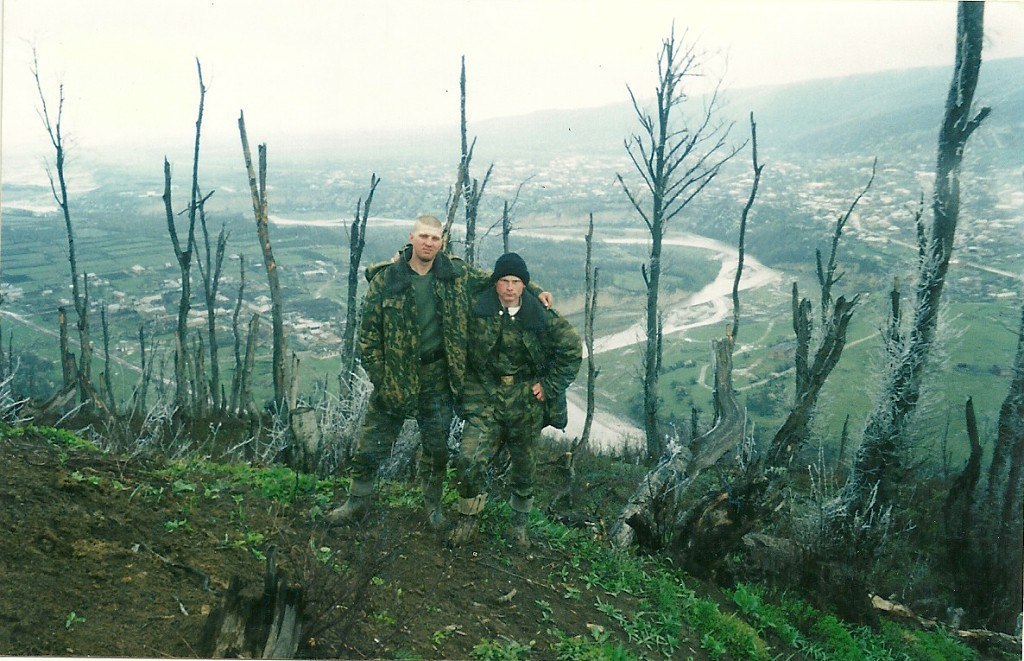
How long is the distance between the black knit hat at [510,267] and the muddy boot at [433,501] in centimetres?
131

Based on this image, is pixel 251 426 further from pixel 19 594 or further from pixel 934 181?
pixel 934 181

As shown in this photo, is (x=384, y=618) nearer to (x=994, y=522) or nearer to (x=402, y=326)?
(x=402, y=326)

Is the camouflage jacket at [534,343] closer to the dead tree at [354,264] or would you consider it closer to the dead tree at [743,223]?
the dead tree at [354,264]

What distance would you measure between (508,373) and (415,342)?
0.60m

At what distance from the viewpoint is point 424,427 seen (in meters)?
3.93

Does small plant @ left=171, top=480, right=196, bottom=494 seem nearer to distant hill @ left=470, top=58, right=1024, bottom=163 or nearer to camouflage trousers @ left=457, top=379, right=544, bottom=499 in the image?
camouflage trousers @ left=457, top=379, right=544, bottom=499

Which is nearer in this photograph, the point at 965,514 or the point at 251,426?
the point at 965,514

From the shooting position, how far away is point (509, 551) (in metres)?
4.20

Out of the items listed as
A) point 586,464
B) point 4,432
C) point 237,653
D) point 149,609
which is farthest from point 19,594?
point 586,464

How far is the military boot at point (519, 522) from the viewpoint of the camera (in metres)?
4.25

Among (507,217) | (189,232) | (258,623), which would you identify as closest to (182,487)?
(258,623)

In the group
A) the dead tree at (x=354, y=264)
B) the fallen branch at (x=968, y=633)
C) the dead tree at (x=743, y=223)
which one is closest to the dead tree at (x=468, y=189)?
the dead tree at (x=354, y=264)

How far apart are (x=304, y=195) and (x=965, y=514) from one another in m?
8.39

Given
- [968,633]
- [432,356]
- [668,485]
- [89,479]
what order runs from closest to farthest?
[89,479] < [432,356] < [668,485] < [968,633]
